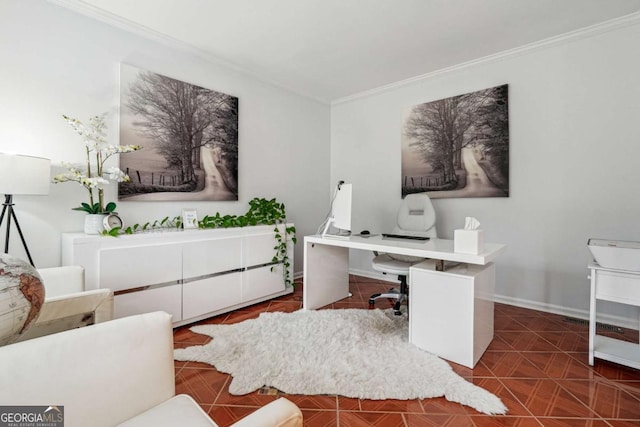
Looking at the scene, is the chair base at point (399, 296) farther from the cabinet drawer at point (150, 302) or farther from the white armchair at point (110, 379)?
the white armchair at point (110, 379)

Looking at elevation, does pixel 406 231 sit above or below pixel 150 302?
above

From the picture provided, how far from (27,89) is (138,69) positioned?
84 centimetres

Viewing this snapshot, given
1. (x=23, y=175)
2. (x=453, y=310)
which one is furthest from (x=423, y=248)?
(x=23, y=175)

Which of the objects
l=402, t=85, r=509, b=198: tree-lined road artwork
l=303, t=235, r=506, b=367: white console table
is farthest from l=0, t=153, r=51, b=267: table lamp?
l=402, t=85, r=509, b=198: tree-lined road artwork

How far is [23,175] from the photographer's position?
1.89 metres

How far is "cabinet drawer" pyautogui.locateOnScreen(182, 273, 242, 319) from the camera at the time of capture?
8.83ft

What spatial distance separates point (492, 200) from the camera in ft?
11.0

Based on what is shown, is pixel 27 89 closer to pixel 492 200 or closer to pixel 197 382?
pixel 197 382

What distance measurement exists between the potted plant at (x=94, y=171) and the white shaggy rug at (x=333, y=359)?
1.26 metres

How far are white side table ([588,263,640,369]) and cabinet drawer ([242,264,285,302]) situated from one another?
270 centimetres

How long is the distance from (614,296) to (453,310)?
3.32 ft

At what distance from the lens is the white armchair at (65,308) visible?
4.42ft

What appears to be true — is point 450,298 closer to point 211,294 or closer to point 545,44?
point 211,294

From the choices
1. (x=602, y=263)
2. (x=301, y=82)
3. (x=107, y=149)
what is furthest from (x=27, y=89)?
(x=602, y=263)
